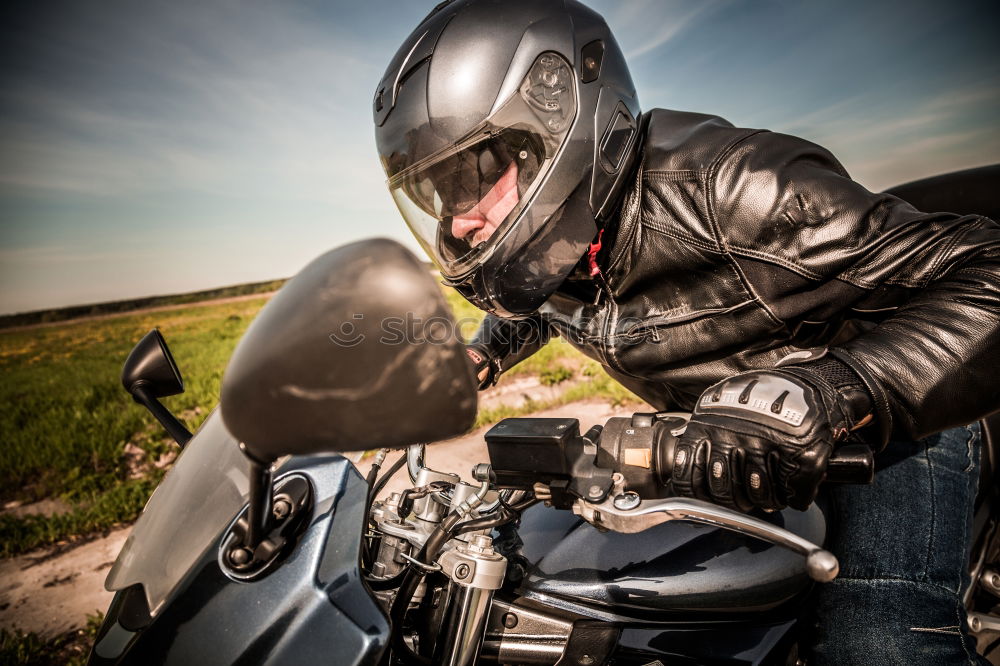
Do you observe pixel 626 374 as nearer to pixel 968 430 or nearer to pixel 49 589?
pixel 968 430

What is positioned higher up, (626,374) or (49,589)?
(626,374)

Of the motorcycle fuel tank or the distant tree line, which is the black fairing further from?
the distant tree line

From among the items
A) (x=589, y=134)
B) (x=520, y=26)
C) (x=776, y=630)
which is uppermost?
(x=520, y=26)

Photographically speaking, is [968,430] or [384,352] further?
[968,430]

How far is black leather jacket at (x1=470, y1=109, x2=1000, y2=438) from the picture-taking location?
3.83 feet

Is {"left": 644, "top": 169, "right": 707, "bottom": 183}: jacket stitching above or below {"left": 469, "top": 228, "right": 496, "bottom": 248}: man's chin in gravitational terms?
above

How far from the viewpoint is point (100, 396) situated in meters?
7.11

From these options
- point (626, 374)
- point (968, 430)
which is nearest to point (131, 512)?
point (626, 374)

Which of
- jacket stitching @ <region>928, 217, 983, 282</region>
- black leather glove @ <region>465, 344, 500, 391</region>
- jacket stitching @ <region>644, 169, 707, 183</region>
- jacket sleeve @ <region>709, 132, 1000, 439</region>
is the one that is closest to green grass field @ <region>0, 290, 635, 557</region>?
black leather glove @ <region>465, 344, 500, 391</region>

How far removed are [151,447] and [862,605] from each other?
558cm

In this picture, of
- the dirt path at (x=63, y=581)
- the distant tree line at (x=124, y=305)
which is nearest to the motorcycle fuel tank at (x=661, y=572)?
the dirt path at (x=63, y=581)

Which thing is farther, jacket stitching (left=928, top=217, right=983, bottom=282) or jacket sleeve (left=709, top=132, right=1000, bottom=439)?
jacket stitching (left=928, top=217, right=983, bottom=282)

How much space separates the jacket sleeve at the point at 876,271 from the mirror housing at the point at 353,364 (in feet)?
3.30

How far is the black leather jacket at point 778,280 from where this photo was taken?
1166 mm
